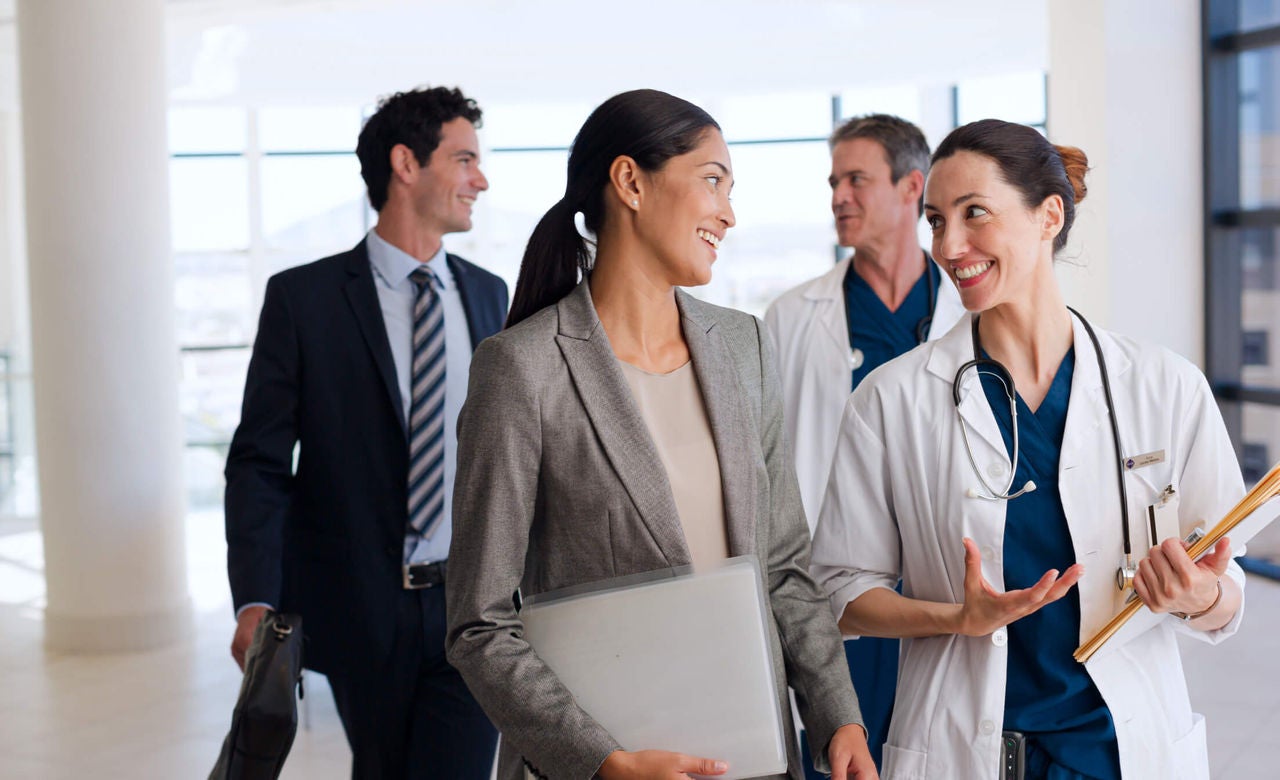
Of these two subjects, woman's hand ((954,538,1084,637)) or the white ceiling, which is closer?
woman's hand ((954,538,1084,637))

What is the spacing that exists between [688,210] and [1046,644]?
2.70 ft

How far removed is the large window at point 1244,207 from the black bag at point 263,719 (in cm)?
639

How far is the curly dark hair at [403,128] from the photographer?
3.08 m

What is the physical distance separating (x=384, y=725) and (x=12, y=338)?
1134cm

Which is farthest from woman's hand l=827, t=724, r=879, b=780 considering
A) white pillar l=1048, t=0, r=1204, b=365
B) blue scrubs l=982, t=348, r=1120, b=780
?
white pillar l=1048, t=0, r=1204, b=365

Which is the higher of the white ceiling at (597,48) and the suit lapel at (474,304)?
the white ceiling at (597,48)

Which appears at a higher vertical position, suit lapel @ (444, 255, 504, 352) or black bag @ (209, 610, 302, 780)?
suit lapel @ (444, 255, 504, 352)

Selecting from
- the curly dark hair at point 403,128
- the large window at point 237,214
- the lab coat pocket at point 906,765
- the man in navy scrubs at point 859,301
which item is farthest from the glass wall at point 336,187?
the lab coat pocket at point 906,765

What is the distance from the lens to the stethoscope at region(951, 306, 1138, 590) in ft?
5.92

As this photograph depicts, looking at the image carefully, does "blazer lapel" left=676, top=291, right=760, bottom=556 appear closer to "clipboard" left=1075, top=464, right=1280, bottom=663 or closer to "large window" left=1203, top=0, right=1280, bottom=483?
"clipboard" left=1075, top=464, right=1280, bottom=663

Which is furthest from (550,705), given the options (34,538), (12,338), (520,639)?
(12,338)

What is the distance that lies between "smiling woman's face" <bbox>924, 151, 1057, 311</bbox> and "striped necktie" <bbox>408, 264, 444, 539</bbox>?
130cm

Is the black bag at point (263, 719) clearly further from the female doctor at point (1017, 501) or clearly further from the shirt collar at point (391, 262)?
the female doctor at point (1017, 501)

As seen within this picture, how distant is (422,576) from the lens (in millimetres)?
2721
